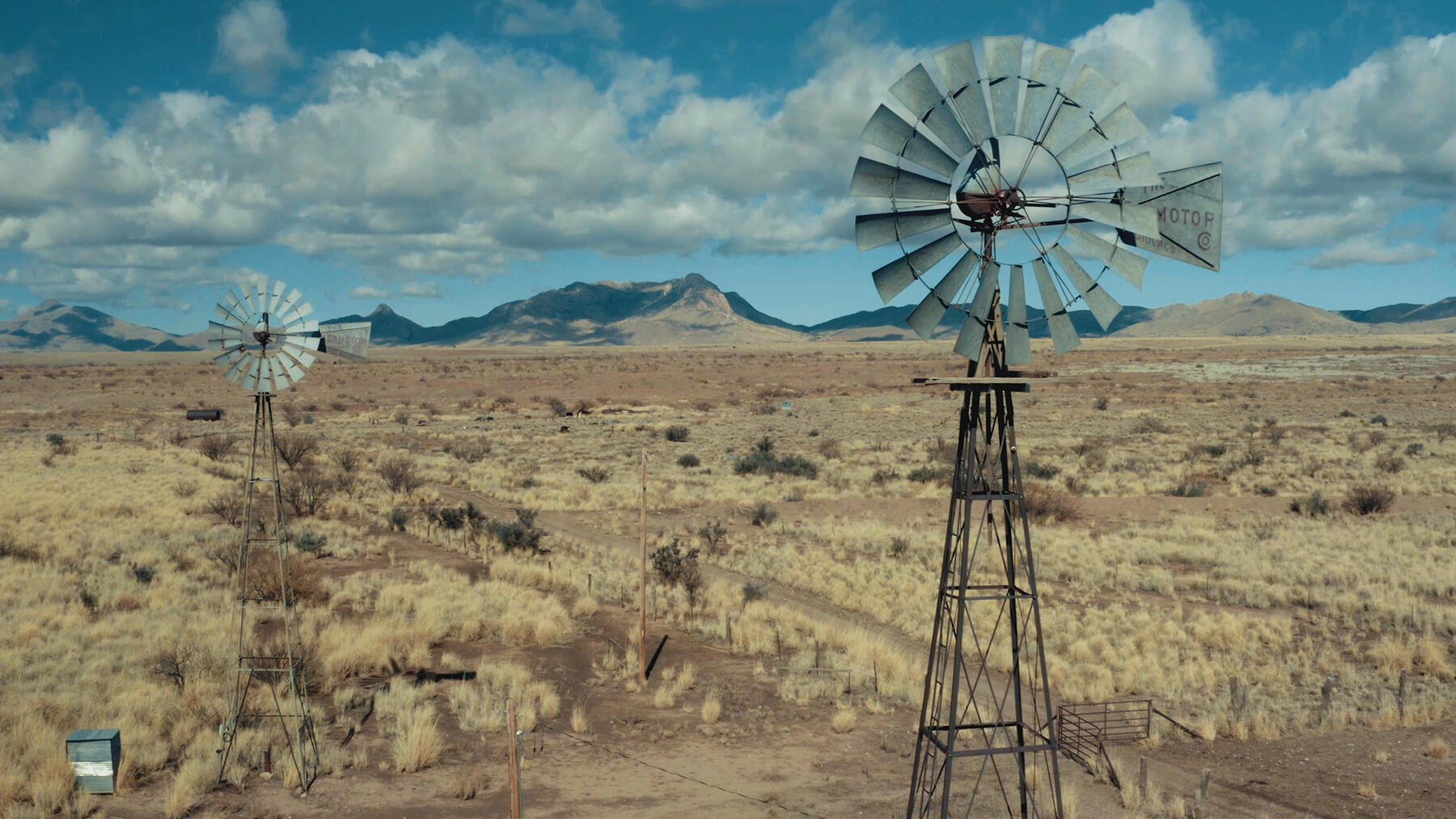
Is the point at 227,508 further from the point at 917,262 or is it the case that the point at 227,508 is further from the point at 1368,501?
the point at 1368,501

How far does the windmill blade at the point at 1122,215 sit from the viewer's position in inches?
342

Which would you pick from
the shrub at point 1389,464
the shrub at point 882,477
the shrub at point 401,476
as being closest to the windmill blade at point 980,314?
the shrub at point 882,477

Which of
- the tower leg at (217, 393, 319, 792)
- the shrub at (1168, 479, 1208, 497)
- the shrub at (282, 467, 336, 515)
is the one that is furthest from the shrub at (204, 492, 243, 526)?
the shrub at (1168, 479, 1208, 497)

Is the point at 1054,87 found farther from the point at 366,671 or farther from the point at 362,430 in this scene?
the point at 362,430

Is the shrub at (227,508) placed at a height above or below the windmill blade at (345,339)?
below

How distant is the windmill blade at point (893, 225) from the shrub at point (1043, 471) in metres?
32.2

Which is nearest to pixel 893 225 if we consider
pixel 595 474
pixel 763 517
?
pixel 763 517

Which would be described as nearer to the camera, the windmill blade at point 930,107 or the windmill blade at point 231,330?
the windmill blade at point 930,107

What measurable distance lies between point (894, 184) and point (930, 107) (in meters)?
0.77

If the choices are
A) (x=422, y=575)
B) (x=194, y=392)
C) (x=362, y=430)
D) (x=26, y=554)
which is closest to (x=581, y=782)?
(x=422, y=575)

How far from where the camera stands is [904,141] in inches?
348

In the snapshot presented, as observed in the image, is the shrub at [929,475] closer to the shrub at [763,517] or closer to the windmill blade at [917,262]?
the shrub at [763,517]

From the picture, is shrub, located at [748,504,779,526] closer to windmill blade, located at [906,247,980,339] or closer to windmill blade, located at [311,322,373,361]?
windmill blade, located at [311,322,373,361]

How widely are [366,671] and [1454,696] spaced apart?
66.3 feet
